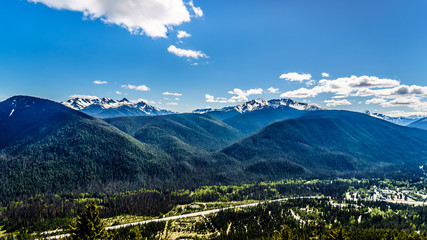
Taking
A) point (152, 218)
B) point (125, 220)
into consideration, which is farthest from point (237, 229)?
point (125, 220)

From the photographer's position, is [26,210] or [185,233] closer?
[185,233]

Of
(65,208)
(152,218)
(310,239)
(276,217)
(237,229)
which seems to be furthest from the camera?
(65,208)

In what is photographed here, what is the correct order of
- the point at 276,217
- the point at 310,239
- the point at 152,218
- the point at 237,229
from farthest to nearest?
the point at 152,218, the point at 276,217, the point at 237,229, the point at 310,239

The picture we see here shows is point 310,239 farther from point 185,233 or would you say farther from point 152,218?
point 152,218

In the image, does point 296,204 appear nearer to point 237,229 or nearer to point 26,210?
point 237,229

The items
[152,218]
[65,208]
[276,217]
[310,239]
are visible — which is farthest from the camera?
[65,208]

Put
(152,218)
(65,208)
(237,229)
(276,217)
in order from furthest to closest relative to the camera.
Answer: (65,208) < (152,218) < (276,217) < (237,229)

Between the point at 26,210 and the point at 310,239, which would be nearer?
the point at 310,239

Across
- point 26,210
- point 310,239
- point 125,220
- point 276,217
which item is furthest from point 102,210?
point 310,239
